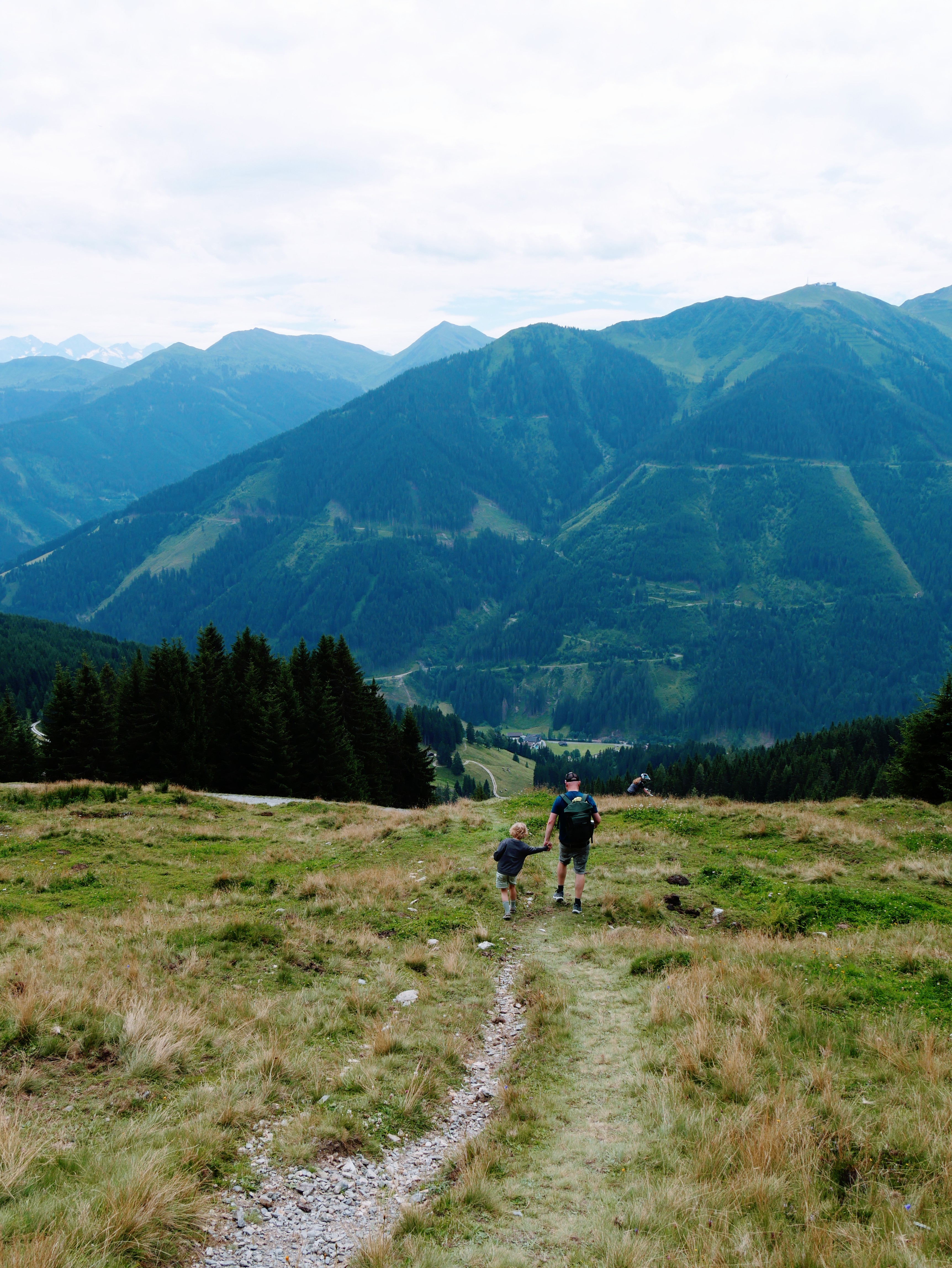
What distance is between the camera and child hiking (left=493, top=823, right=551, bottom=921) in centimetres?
1669

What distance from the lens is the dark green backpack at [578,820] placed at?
54.5 ft

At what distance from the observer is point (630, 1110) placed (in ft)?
27.7

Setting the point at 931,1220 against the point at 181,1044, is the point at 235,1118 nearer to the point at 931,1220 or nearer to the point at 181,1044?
the point at 181,1044

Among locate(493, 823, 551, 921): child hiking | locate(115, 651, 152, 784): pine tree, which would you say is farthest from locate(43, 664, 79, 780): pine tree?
locate(493, 823, 551, 921): child hiking

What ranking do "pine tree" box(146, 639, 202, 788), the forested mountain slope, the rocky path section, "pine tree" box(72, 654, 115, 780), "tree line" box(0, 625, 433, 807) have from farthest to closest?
the forested mountain slope, "tree line" box(0, 625, 433, 807), "pine tree" box(72, 654, 115, 780), "pine tree" box(146, 639, 202, 788), the rocky path section

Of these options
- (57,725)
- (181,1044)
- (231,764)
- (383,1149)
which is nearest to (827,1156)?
(383,1149)

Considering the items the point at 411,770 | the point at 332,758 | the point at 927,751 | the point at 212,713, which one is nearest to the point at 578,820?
the point at 927,751

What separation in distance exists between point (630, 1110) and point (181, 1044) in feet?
19.4

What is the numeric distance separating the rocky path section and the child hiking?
792cm

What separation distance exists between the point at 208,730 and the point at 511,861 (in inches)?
1547

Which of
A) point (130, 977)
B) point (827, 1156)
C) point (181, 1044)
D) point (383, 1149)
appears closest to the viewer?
point (827, 1156)

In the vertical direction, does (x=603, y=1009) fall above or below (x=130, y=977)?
below

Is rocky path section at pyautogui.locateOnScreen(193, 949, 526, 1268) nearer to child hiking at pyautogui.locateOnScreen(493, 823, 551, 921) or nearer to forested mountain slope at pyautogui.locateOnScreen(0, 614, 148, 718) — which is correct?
child hiking at pyautogui.locateOnScreen(493, 823, 551, 921)

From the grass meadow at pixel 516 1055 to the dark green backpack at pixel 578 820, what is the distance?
2025 mm
